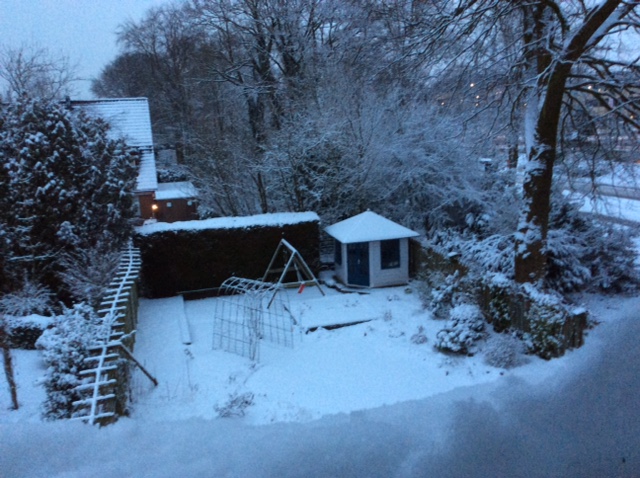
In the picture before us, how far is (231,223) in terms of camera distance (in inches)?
481

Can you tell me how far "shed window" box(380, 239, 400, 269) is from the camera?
Answer: 12094 mm

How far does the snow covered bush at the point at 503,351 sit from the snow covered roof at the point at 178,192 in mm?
12795

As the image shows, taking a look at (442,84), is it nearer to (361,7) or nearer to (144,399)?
(361,7)

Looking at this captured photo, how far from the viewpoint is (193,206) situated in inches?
853

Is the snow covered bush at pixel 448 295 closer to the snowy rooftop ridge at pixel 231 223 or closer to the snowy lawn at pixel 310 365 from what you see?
the snowy lawn at pixel 310 365

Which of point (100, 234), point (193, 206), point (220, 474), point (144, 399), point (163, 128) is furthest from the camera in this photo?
point (163, 128)

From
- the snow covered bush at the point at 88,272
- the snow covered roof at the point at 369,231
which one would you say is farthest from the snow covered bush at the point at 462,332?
the snow covered bush at the point at 88,272

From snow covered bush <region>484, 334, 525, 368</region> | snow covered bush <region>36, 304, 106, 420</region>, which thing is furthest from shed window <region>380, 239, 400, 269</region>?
snow covered bush <region>36, 304, 106, 420</region>

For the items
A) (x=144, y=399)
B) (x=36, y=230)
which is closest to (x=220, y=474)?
(x=144, y=399)

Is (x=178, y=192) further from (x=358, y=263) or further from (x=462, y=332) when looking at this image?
(x=462, y=332)

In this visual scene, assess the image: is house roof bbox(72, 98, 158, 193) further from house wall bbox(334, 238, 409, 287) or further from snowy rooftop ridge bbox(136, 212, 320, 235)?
house wall bbox(334, 238, 409, 287)

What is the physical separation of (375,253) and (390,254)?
0.45 m

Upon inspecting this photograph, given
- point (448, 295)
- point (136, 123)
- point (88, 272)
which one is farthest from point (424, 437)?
point (136, 123)

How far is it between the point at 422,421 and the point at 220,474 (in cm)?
80
